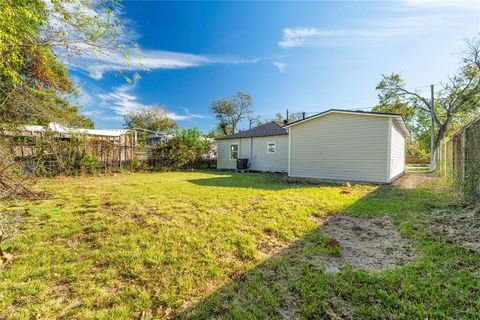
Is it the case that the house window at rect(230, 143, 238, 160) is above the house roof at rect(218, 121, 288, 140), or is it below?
below

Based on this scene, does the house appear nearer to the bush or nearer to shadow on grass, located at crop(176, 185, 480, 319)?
shadow on grass, located at crop(176, 185, 480, 319)

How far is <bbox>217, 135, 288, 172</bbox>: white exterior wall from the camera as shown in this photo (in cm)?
1305

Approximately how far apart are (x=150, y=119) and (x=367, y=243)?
3015 cm

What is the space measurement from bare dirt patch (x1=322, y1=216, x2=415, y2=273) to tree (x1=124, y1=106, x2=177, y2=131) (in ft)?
94.3

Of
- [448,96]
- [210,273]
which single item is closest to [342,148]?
[210,273]

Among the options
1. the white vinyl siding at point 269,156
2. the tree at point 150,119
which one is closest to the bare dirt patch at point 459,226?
the white vinyl siding at point 269,156

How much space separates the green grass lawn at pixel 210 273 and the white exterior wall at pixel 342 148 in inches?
183

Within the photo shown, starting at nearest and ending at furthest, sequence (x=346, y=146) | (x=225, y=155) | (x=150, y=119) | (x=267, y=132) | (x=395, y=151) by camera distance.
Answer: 1. (x=346, y=146)
2. (x=395, y=151)
3. (x=267, y=132)
4. (x=225, y=155)
5. (x=150, y=119)

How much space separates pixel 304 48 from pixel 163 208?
10.5m

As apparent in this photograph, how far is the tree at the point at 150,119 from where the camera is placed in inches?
1128

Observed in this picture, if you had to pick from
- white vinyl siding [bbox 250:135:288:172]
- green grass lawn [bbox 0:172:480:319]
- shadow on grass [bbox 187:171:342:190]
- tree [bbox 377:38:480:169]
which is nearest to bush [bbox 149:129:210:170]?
white vinyl siding [bbox 250:135:288:172]

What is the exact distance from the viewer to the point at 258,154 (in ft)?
46.7

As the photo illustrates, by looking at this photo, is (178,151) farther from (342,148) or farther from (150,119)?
(150,119)

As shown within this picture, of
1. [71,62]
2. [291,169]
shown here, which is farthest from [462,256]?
[291,169]
